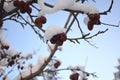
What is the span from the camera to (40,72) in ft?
20.1

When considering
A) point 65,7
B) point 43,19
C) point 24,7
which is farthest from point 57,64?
point 65,7

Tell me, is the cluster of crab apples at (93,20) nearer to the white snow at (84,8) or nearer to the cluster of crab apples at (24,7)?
the white snow at (84,8)

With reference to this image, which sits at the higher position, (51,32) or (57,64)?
(51,32)

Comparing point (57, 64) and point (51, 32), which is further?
point (57, 64)

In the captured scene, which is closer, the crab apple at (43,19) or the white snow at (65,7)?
the white snow at (65,7)

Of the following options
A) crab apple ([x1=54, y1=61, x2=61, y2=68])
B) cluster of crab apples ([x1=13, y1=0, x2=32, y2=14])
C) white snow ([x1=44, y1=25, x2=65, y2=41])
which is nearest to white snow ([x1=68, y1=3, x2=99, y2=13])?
white snow ([x1=44, y1=25, x2=65, y2=41])

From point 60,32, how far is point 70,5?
28cm

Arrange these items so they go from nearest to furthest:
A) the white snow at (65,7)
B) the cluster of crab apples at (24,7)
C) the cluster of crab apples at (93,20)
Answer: the white snow at (65,7)
the cluster of crab apples at (93,20)
the cluster of crab apples at (24,7)

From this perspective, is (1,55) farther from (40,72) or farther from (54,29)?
(54,29)

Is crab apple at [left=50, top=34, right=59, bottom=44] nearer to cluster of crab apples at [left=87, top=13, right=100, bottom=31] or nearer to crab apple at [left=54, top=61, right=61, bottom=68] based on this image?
cluster of crab apples at [left=87, top=13, right=100, bottom=31]

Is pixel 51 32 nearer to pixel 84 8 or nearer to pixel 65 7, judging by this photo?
pixel 65 7

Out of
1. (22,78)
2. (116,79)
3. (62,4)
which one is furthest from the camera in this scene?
(116,79)

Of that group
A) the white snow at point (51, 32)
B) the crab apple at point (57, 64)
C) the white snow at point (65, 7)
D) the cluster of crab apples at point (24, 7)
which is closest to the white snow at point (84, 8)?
the white snow at point (65, 7)

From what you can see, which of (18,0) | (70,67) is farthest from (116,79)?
(18,0)
